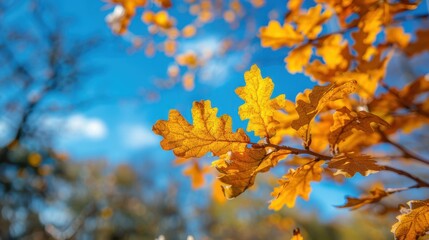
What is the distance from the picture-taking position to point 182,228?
2352cm

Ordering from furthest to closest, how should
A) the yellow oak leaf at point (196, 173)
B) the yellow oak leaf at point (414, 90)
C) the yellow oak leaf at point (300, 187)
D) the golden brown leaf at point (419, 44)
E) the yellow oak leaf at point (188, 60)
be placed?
the yellow oak leaf at point (188, 60)
the yellow oak leaf at point (196, 173)
the golden brown leaf at point (419, 44)
the yellow oak leaf at point (414, 90)
the yellow oak leaf at point (300, 187)

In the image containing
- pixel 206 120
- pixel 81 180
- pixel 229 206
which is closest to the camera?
pixel 206 120

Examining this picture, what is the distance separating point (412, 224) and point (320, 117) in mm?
500

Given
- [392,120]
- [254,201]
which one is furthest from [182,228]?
[392,120]

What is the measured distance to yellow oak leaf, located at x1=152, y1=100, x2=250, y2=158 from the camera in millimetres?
500

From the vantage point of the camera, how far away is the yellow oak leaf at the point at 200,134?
500mm

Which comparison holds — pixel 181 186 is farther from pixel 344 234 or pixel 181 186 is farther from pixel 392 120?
pixel 392 120

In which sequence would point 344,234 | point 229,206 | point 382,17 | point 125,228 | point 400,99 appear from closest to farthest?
point 382,17 < point 400,99 < point 125,228 < point 229,206 < point 344,234

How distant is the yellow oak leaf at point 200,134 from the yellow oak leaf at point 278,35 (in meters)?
0.51

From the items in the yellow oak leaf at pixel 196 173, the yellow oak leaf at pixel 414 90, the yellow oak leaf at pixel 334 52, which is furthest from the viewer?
the yellow oak leaf at pixel 196 173

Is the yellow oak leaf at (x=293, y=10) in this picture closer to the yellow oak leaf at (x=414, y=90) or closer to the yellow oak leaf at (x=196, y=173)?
the yellow oak leaf at (x=414, y=90)

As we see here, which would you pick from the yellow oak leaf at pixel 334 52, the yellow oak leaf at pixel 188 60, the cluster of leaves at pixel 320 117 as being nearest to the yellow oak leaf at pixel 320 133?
the cluster of leaves at pixel 320 117

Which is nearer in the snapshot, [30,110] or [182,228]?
[30,110]

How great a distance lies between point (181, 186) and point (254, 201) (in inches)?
250
